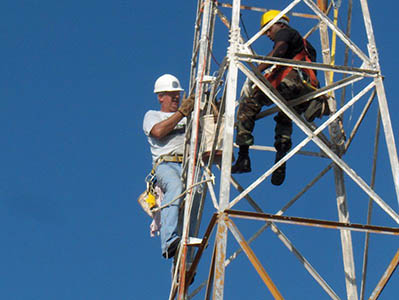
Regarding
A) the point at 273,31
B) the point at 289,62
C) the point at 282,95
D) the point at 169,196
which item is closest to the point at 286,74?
the point at 282,95

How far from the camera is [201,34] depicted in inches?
584

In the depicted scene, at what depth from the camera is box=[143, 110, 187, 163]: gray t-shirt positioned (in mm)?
15820

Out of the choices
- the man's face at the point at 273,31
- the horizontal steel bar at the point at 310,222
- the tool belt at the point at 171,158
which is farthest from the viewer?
the tool belt at the point at 171,158

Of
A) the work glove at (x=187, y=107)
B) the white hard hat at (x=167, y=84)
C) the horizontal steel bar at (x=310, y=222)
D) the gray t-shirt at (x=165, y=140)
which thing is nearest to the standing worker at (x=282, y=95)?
the work glove at (x=187, y=107)

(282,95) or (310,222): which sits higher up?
(282,95)

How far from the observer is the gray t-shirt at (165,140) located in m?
15.8

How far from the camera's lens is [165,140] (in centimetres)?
1596

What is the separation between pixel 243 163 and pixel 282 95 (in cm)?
115

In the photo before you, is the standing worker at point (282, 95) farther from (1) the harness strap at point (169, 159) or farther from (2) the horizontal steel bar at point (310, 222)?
(2) the horizontal steel bar at point (310, 222)

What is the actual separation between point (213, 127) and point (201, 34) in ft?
4.74

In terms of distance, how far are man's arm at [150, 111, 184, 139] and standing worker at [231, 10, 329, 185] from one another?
155 cm

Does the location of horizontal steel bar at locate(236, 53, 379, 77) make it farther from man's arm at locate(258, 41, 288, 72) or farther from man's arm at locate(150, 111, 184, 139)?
man's arm at locate(150, 111, 184, 139)

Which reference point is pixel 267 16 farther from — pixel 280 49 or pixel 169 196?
pixel 169 196

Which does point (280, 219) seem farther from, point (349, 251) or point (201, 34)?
point (201, 34)
